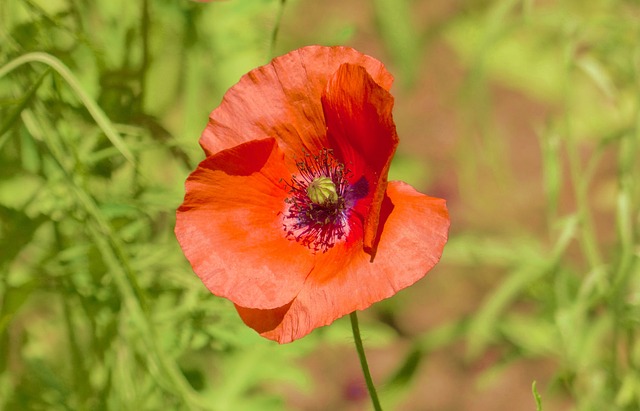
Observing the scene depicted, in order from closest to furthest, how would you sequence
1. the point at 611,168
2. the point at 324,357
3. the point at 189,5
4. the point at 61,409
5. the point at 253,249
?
the point at 253,249, the point at 61,409, the point at 189,5, the point at 324,357, the point at 611,168

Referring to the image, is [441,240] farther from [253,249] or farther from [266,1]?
[266,1]

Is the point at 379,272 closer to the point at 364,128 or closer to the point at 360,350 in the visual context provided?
A: the point at 360,350

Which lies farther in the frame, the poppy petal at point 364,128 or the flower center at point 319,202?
the flower center at point 319,202

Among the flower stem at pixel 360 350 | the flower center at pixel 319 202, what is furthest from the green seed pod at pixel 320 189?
the flower stem at pixel 360 350

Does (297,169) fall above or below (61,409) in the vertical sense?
above

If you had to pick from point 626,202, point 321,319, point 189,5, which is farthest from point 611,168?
point 321,319

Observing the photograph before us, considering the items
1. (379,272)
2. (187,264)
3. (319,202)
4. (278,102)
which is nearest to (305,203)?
(319,202)

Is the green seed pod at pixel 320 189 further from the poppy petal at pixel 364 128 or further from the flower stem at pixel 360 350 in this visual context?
the flower stem at pixel 360 350
